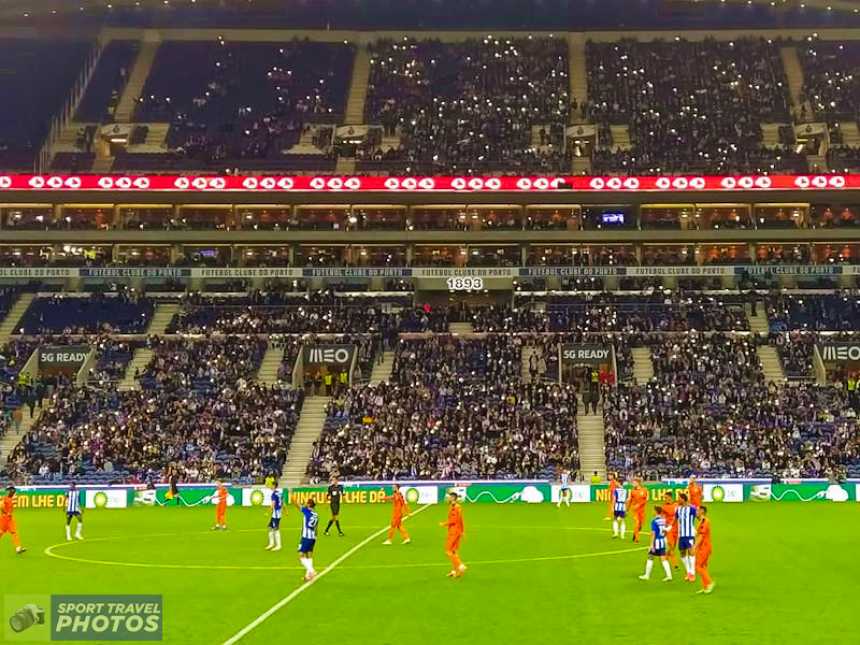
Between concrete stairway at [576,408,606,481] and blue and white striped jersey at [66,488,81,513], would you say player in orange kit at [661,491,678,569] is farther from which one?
concrete stairway at [576,408,606,481]

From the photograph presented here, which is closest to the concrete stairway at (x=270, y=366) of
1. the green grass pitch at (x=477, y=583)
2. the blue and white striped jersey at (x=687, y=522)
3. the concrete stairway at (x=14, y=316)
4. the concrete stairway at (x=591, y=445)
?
the concrete stairway at (x=14, y=316)

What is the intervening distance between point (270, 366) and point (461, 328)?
13444 mm

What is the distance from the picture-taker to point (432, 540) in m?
42.0

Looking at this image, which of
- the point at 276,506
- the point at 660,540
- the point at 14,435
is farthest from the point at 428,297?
the point at 660,540

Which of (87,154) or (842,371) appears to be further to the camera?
(87,154)

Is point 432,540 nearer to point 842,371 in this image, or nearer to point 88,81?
point 842,371

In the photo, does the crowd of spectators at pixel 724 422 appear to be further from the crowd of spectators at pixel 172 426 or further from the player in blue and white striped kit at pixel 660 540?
the player in blue and white striped kit at pixel 660 540

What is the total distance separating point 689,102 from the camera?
100 metres

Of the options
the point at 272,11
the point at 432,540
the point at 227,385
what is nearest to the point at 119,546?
the point at 432,540

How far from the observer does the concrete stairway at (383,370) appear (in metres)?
78.0

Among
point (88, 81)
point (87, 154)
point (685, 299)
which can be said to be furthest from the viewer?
point (88, 81)

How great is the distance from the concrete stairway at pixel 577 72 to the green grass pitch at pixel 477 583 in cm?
5905

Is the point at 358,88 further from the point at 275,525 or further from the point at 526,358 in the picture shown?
the point at 275,525

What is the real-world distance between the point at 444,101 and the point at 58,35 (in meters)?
34.0
